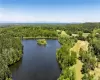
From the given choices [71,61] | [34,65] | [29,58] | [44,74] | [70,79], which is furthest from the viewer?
[29,58]

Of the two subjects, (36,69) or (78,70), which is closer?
(78,70)

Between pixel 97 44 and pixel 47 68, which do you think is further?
pixel 97 44

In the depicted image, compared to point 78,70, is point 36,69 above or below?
below

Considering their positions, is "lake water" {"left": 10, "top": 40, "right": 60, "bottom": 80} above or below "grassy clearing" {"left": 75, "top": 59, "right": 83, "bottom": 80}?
below

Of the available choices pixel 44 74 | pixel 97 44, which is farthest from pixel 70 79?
pixel 97 44

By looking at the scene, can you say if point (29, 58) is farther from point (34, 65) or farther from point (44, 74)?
point (44, 74)

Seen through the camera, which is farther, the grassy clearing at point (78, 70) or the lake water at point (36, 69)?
the lake water at point (36, 69)

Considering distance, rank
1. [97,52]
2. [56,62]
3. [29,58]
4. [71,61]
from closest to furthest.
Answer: [71,61]
[56,62]
[29,58]
[97,52]

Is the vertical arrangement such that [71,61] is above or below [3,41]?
below

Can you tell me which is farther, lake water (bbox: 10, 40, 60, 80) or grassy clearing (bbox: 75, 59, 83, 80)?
lake water (bbox: 10, 40, 60, 80)
